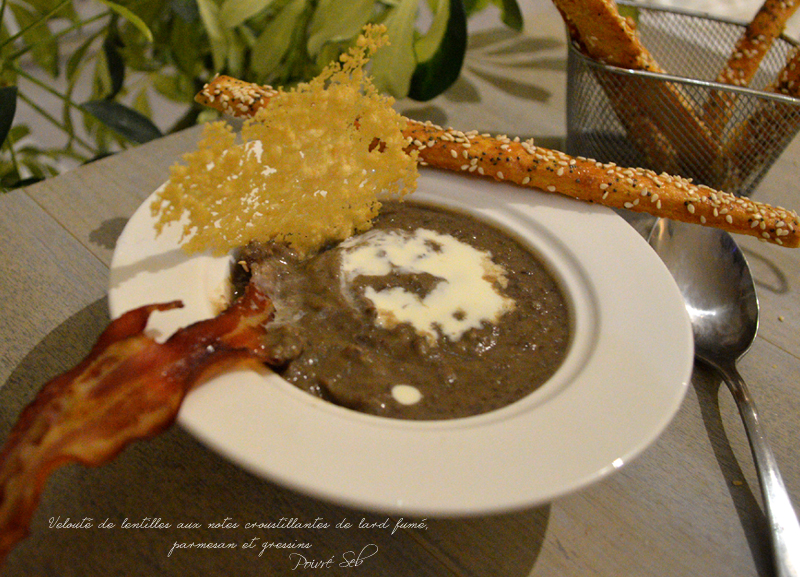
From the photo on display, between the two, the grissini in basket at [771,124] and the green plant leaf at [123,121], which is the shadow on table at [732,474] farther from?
the green plant leaf at [123,121]

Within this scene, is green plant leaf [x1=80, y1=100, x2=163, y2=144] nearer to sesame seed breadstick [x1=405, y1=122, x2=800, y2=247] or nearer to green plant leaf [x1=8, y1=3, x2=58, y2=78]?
green plant leaf [x1=8, y1=3, x2=58, y2=78]

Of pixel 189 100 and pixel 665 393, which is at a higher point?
pixel 665 393

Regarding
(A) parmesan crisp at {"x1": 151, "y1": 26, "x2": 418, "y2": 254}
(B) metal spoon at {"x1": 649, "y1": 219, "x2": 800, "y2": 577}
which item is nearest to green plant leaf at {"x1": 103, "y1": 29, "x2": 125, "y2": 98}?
(A) parmesan crisp at {"x1": 151, "y1": 26, "x2": 418, "y2": 254}

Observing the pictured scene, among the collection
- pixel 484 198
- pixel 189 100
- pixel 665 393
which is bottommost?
pixel 189 100

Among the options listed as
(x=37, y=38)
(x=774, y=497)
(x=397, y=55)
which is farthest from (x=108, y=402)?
(x=37, y=38)

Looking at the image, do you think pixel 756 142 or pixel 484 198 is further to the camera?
pixel 756 142

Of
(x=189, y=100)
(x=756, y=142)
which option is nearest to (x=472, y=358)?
(x=756, y=142)

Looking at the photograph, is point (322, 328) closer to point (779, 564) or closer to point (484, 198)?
point (484, 198)
